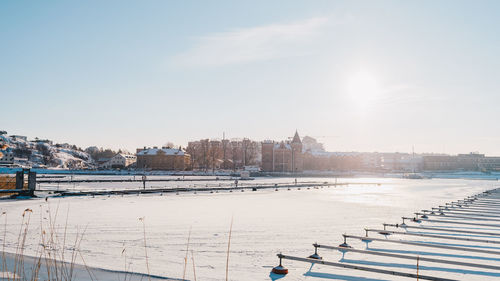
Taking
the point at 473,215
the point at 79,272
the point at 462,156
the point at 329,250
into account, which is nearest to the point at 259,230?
the point at 329,250

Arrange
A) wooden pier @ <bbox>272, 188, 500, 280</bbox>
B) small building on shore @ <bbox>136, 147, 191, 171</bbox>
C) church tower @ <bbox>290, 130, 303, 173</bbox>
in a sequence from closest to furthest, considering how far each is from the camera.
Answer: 1. wooden pier @ <bbox>272, 188, 500, 280</bbox>
2. church tower @ <bbox>290, 130, 303, 173</bbox>
3. small building on shore @ <bbox>136, 147, 191, 171</bbox>

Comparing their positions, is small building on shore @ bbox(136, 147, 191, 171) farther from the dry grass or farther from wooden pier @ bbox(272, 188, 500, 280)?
the dry grass

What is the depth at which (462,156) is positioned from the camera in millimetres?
185875

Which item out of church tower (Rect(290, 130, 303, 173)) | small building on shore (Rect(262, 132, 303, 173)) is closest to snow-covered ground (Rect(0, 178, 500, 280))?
small building on shore (Rect(262, 132, 303, 173))

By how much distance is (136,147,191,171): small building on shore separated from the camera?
123 metres

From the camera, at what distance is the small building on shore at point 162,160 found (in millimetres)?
123375

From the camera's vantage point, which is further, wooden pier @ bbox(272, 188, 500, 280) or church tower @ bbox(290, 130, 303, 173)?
church tower @ bbox(290, 130, 303, 173)

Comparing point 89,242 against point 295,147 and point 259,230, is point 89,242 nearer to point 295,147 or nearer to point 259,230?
point 259,230

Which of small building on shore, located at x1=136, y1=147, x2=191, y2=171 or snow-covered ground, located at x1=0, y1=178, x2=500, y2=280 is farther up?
small building on shore, located at x1=136, y1=147, x2=191, y2=171

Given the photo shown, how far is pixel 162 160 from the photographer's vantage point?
124438 millimetres

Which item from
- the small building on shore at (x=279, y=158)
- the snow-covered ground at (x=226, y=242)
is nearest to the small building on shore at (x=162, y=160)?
the small building on shore at (x=279, y=158)

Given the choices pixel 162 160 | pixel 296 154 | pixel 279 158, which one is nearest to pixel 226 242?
pixel 279 158

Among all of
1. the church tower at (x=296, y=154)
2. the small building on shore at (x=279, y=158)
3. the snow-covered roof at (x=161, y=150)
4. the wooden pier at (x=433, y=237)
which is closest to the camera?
the wooden pier at (x=433, y=237)

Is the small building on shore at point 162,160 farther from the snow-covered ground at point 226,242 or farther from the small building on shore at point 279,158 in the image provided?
the snow-covered ground at point 226,242
